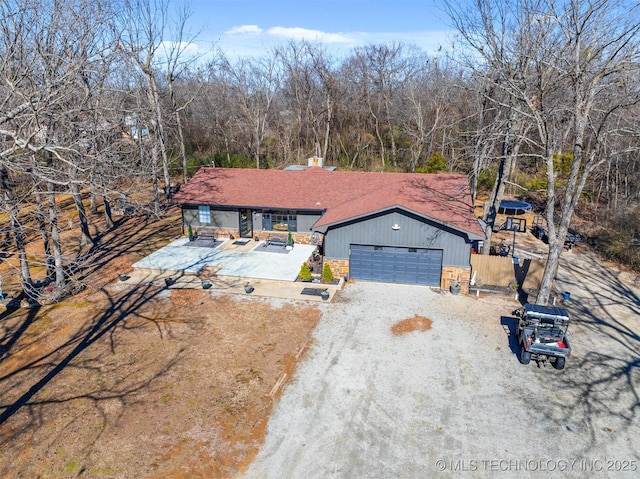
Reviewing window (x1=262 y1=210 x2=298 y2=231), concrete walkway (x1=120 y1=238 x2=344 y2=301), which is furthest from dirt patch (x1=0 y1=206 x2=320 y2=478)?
window (x1=262 y1=210 x2=298 y2=231)

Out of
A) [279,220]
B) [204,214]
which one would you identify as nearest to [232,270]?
[279,220]

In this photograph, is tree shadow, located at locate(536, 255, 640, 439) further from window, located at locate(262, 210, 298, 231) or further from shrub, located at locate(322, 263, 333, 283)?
window, located at locate(262, 210, 298, 231)

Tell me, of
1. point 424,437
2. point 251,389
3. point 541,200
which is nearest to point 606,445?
point 424,437

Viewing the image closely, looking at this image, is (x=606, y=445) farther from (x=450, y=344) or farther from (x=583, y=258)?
(x=583, y=258)

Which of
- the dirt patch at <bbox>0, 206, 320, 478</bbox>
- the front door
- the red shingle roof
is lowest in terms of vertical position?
the dirt patch at <bbox>0, 206, 320, 478</bbox>

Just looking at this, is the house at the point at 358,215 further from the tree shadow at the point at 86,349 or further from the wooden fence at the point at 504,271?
the tree shadow at the point at 86,349

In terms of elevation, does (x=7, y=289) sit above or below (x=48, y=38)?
below
